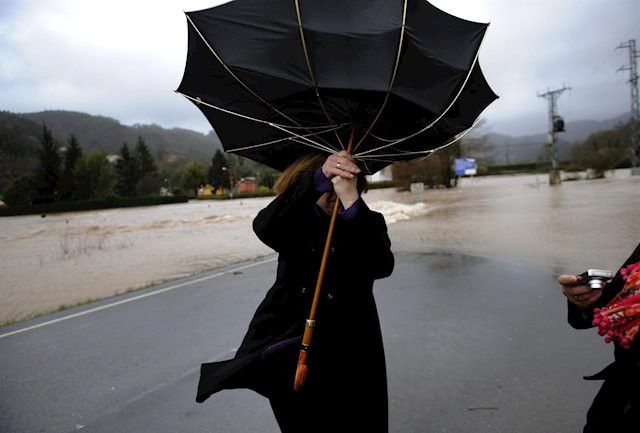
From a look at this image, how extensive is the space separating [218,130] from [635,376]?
2172 millimetres

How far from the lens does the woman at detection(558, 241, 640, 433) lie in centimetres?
132

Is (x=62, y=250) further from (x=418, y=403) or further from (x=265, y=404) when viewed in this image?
(x=418, y=403)

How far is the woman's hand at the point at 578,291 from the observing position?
5.27ft

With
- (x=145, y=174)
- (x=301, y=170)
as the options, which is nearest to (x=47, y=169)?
(x=301, y=170)

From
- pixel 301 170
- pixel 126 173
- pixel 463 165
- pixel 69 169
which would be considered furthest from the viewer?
pixel 126 173

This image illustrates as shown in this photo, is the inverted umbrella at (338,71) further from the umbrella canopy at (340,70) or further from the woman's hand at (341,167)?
the woman's hand at (341,167)

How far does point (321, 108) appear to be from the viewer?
1730 mm

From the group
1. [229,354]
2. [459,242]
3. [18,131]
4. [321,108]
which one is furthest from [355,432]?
[18,131]

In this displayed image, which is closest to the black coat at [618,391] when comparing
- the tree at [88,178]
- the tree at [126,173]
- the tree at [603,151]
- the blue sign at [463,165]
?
the tree at [88,178]

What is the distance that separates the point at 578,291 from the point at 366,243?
36.1 inches

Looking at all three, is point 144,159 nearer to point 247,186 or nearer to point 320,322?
point 247,186

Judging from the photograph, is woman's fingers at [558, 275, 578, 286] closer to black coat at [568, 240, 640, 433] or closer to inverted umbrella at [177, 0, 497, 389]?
black coat at [568, 240, 640, 433]

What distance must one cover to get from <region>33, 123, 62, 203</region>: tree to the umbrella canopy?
50.8ft

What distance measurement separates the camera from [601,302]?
154 centimetres
